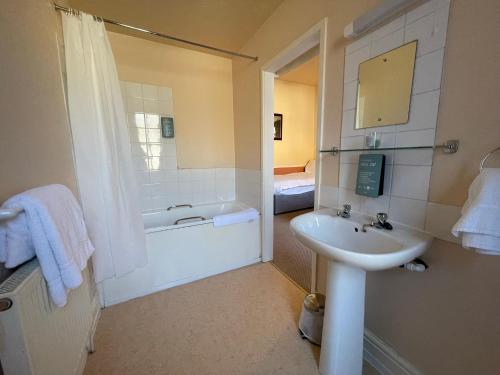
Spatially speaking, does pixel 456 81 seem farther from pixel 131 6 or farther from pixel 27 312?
pixel 131 6

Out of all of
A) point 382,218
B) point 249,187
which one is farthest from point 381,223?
Answer: point 249,187

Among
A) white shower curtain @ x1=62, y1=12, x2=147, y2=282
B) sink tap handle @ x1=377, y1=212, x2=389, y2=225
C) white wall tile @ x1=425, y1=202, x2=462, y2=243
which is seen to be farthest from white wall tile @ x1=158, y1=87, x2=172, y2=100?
white wall tile @ x1=425, y1=202, x2=462, y2=243

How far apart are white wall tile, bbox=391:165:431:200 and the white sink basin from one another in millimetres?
165

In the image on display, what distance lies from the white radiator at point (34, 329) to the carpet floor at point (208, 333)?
35cm

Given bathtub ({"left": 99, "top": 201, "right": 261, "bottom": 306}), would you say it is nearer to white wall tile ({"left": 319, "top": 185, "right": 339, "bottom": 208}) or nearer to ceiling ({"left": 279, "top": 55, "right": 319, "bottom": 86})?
white wall tile ({"left": 319, "top": 185, "right": 339, "bottom": 208})

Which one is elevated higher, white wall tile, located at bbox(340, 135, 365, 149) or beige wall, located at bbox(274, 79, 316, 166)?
beige wall, located at bbox(274, 79, 316, 166)

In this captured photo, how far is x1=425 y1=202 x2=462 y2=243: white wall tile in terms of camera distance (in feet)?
2.72

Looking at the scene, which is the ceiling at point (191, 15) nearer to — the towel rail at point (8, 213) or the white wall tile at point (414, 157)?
the white wall tile at point (414, 157)

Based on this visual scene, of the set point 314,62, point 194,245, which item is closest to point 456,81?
point 194,245

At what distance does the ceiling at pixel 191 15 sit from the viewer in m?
1.63

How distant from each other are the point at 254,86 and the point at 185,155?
1107 millimetres

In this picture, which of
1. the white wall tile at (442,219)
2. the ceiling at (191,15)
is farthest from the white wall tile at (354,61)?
the ceiling at (191,15)

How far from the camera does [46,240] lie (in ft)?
2.42

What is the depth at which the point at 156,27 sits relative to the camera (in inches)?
76.2
